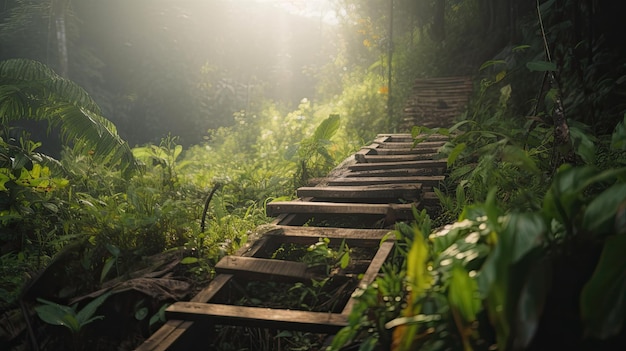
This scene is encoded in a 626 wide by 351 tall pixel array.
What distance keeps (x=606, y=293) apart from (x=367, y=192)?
9.30 ft

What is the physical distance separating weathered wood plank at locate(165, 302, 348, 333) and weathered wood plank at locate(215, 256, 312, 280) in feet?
1.39

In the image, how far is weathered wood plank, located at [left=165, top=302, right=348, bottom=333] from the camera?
2213 mm

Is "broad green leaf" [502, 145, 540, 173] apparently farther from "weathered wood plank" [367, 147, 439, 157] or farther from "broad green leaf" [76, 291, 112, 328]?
"weathered wood plank" [367, 147, 439, 157]

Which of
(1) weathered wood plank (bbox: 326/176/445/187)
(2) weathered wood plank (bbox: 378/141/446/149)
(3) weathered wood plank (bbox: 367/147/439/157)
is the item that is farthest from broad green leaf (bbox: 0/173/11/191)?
(2) weathered wood plank (bbox: 378/141/446/149)

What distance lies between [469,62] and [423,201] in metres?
10.6

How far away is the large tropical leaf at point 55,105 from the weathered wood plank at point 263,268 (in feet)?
9.90

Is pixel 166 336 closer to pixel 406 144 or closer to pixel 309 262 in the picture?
pixel 309 262

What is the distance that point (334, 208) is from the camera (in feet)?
12.5

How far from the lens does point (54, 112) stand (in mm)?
→ 5648

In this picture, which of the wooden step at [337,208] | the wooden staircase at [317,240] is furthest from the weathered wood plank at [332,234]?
the wooden step at [337,208]

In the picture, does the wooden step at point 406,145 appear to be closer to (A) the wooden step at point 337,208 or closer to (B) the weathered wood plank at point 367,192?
(B) the weathered wood plank at point 367,192

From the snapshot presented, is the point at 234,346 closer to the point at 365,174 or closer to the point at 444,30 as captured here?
the point at 365,174

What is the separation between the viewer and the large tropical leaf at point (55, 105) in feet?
17.8

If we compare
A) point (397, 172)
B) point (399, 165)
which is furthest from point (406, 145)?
point (397, 172)
